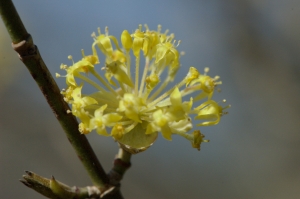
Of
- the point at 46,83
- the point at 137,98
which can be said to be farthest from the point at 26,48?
the point at 137,98

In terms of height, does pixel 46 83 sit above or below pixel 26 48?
below

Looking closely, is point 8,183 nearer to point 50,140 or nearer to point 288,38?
point 50,140

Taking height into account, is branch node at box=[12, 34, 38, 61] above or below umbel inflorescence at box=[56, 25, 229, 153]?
above

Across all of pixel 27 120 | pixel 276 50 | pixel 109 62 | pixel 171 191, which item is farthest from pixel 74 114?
pixel 171 191

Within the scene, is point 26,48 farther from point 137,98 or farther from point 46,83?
point 137,98

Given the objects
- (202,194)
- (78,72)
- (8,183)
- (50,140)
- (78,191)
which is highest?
(78,72)

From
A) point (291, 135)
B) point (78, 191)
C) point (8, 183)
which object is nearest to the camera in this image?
point (78, 191)

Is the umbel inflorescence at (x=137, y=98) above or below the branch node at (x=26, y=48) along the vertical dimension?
below

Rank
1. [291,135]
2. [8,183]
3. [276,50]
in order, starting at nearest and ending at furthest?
[276,50], [291,135], [8,183]
